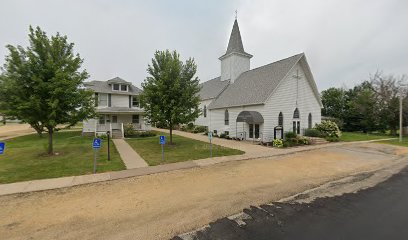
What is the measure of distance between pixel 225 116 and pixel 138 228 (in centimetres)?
2114

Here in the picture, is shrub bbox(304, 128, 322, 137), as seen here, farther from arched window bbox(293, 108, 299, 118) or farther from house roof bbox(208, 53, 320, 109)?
house roof bbox(208, 53, 320, 109)

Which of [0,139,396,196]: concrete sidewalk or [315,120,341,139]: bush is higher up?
[315,120,341,139]: bush

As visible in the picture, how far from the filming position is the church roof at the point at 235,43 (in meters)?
28.9

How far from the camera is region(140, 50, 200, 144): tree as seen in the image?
14.7 m

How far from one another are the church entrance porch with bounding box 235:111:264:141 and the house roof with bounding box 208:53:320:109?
134 centimetres

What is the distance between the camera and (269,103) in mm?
19031

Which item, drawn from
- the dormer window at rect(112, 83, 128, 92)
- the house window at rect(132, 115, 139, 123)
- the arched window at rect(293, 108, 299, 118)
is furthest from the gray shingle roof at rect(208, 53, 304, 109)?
the dormer window at rect(112, 83, 128, 92)

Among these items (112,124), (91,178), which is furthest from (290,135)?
(112,124)

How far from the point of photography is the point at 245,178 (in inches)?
317

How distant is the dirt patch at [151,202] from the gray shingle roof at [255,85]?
37.7ft

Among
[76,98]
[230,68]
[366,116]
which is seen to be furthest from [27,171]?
[366,116]

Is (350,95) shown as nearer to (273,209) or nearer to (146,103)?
(146,103)

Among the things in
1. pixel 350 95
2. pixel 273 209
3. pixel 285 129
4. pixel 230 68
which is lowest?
pixel 273 209

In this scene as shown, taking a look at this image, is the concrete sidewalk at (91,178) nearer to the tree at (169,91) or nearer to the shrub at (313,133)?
the tree at (169,91)
